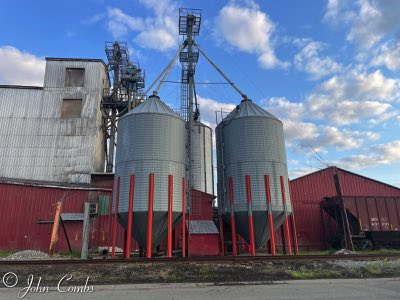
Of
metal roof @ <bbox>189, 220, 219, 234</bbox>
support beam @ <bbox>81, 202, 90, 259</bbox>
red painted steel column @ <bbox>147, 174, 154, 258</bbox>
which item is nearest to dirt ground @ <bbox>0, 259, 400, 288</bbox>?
red painted steel column @ <bbox>147, 174, 154, 258</bbox>

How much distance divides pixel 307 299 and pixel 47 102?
115ft

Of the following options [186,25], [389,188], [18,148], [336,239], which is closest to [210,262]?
[336,239]

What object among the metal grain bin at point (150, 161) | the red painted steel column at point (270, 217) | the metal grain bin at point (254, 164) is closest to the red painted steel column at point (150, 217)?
the metal grain bin at point (150, 161)

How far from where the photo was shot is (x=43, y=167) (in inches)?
1312

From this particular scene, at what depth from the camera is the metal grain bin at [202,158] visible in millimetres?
28750

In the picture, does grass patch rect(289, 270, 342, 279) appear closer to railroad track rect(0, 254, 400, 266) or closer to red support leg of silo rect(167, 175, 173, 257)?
railroad track rect(0, 254, 400, 266)

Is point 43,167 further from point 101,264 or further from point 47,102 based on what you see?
point 101,264

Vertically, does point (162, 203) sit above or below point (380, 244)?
above

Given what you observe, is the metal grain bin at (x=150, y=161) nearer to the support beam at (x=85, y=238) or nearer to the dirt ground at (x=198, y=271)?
the support beam at (x=85, y=238)

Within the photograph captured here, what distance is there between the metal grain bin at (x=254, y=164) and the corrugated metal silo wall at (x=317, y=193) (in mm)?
11011

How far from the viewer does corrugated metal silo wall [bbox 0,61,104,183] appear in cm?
3322

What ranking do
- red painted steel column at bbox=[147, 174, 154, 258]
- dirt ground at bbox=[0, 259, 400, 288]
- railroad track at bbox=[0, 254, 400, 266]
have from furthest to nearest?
red painted steel column at bbox=[147, 174, 154, 258] < railroad track at bbox=[0, 254, 400, 266] < dirt ground at bbox=[0, 259, 400, 288]

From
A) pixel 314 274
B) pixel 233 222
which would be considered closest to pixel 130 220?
pixel 233 222

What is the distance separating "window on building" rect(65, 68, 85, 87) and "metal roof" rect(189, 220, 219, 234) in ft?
79.2
